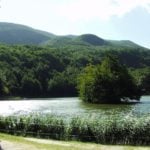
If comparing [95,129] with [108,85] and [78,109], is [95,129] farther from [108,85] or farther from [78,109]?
[108,85]

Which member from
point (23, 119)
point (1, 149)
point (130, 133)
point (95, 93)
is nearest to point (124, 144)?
point (130, 133)

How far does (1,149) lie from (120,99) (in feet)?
387

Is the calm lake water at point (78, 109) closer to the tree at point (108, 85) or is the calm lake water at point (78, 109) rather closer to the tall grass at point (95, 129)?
the tree at point (108, 85)

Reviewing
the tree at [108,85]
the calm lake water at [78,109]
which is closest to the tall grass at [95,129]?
the calm lake water at [78,109]

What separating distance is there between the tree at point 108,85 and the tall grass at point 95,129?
101540 millimetres

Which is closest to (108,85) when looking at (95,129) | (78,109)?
(78,109)

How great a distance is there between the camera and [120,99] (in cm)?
14650

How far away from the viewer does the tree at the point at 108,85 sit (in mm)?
144712

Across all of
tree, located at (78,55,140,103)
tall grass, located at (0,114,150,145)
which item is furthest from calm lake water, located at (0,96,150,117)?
tall grass, located at (0,114,150,145)

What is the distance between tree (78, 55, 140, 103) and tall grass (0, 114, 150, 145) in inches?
3998

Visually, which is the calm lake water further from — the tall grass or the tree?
the tall grass

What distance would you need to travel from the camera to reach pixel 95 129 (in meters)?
37.1

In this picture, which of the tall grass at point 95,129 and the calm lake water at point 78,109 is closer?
the tall grass at point 95,129

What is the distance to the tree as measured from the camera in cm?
14471
